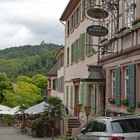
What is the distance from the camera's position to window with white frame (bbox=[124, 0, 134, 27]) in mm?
21344

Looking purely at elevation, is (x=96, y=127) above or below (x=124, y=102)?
below

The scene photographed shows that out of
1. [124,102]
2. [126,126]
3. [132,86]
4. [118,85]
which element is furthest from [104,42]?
[126,126]

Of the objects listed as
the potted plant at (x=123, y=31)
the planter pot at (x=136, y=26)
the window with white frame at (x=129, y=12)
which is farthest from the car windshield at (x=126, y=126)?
the window with white frame at (x=129, y=12)

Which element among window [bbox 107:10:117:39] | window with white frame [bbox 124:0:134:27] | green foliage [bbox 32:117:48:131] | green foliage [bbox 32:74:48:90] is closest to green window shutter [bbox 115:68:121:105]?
window [bbox 107:10:117:39]

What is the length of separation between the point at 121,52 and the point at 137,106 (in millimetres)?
3387

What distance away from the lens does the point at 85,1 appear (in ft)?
107

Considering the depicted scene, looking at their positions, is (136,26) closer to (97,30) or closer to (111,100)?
(97,30)

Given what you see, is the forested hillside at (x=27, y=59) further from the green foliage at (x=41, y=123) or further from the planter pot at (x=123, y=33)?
the planter pot at (x=123, y=33)

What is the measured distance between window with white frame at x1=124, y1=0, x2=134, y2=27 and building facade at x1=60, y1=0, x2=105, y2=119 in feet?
13.1

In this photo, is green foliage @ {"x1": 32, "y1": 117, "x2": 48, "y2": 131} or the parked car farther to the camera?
green foliage @ {"x1": 32, "y1": 117, "x2": 48, "y2": 131}

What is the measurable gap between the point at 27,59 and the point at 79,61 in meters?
102

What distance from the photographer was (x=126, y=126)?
13539mm

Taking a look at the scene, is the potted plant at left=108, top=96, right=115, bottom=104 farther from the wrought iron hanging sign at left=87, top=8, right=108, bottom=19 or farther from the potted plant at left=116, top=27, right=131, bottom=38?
the wrought iron hanging sign at left=87, top=8, right=108, bottom=19

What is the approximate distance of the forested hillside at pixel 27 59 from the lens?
12975 centimetres
